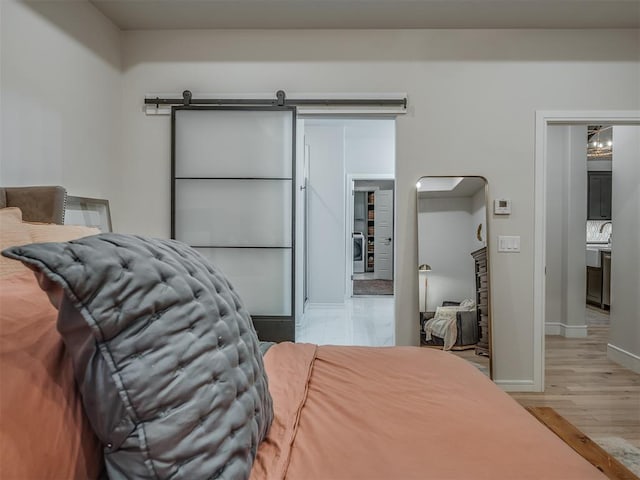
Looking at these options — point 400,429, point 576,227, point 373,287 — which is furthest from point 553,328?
point 400,429

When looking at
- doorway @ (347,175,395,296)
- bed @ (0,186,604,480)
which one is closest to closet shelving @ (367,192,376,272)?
doorway @ (347,175,395,296)

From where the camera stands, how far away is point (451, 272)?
3.18 m

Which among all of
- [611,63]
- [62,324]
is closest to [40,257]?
[62,324]

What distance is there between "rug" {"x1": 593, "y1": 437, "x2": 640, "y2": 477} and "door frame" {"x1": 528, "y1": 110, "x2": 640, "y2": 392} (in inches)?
28.7

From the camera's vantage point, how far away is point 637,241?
360 cm

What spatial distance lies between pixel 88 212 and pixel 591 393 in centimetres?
391

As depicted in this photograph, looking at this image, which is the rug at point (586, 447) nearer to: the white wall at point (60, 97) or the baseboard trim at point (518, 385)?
the baseboard trim at point (518, 385)

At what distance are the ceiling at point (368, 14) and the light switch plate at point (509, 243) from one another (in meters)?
1.60

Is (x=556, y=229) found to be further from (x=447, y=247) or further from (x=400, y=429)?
(x=400, y=429)

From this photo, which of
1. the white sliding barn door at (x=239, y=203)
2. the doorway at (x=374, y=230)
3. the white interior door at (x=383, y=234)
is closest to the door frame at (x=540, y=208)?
the white sliding barn door at (x=239, y=203)

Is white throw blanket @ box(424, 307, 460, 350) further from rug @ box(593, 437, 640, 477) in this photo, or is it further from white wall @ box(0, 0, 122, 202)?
white wall @ box(0, 0, 122, 202)

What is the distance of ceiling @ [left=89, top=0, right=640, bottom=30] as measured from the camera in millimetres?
2787

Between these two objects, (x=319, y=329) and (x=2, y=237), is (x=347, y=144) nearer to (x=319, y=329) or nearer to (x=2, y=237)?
(x=319, y=329)

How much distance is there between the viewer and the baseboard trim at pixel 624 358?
356cm
